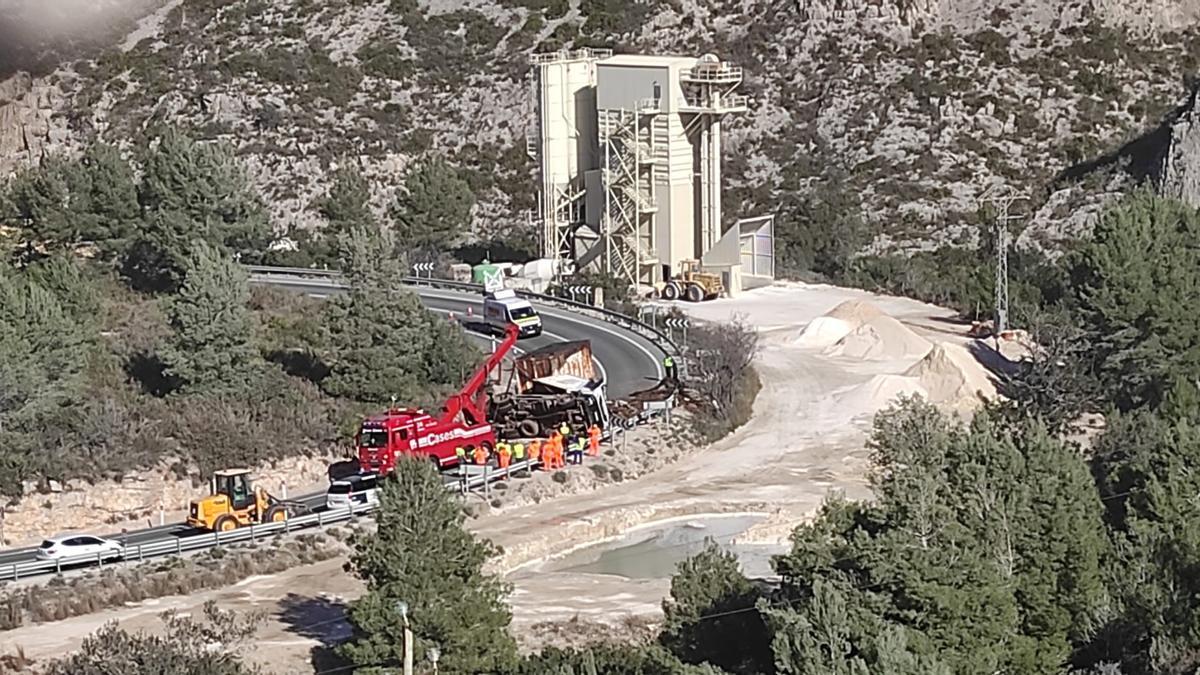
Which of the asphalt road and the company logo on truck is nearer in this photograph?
the company logo on truck

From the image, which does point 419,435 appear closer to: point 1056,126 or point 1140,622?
point 1140,622

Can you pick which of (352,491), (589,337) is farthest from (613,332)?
(352,491)

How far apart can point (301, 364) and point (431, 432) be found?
10.5 meters

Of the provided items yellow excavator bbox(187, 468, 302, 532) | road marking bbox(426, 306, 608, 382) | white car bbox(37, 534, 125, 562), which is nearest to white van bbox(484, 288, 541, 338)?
road marking bbox(426, 306, 608, 382)

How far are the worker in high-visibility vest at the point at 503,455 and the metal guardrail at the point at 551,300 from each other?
1082cm

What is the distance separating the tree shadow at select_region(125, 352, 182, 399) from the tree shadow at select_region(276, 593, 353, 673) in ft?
44.5

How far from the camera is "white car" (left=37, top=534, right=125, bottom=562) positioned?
38.3 m

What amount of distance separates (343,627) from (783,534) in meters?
12.3

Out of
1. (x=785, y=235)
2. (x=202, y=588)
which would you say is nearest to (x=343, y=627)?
(x=202, y=588)

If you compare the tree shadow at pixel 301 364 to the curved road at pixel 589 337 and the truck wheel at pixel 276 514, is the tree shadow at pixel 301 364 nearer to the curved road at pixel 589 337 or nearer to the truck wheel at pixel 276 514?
the curved road at pixel 589 337

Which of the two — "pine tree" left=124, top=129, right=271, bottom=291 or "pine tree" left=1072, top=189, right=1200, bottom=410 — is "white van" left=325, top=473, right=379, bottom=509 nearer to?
"pine tree" left=1072, top=189, right=1200, bottom=410

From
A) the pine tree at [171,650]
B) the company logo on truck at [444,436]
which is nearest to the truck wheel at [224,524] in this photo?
the pine tree at [171,650]

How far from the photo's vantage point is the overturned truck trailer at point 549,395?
1927 inches

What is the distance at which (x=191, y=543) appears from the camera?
39406 millimetres
